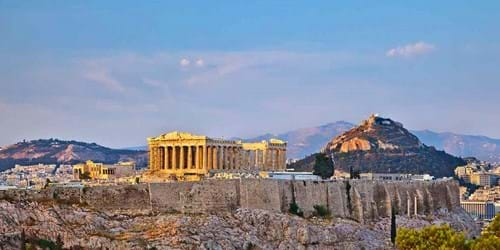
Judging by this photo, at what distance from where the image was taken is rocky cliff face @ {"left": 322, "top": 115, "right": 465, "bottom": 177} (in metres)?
157

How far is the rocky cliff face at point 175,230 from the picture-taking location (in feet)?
170

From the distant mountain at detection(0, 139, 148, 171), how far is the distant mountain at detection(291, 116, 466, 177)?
4026 cm

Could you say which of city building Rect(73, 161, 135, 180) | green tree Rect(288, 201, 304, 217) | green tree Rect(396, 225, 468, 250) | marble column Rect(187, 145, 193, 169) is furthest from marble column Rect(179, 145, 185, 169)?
green tree Rect(396, 225, 468, 250)

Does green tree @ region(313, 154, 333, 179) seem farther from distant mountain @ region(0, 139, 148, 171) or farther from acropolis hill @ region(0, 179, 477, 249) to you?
distant mountain @ region(0, 139, 148, 171)

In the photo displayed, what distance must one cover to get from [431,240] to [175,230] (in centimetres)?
1733

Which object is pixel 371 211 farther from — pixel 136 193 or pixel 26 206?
pixel 26 206

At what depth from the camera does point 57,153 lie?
623 ft

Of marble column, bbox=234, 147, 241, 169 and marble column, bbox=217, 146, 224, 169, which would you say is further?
marble column, bbox=234, 147, 241, 169

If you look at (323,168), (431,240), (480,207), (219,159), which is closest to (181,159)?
(219,159)

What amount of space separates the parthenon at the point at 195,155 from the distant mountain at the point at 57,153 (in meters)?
96.6

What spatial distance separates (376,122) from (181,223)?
4985 inches

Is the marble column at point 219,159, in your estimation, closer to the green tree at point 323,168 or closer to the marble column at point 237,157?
the marble column at point 237,157

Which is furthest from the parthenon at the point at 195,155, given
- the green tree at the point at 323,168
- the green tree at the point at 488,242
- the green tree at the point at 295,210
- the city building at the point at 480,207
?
the city building at the point at 480,207

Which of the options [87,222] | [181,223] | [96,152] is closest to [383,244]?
[181,223]
